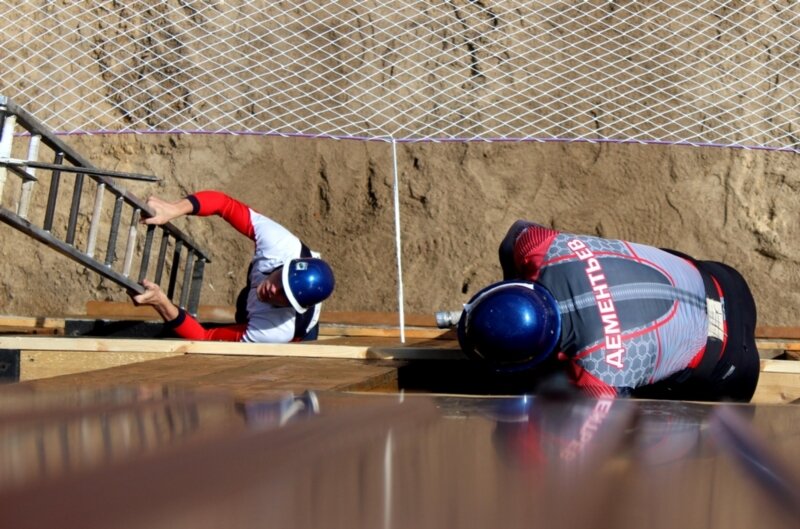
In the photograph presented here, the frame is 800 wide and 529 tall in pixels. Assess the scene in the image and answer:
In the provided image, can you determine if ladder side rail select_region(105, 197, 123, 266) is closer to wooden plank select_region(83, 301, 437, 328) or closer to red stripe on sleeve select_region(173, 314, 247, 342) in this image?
red stripe on sleeve select_region(173, 314, 247, 342)

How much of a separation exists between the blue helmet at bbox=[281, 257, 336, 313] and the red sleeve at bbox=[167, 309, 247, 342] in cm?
58

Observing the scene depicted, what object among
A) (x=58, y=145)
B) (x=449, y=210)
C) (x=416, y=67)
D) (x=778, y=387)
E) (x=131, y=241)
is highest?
(x=416, y=67)

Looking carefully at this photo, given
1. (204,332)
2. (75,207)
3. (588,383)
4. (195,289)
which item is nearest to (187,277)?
(195,289)

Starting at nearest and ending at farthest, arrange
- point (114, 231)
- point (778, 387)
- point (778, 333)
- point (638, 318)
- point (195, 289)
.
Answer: point (638, 318) → point (778, 387) → point (114, 231) → point (778, 333) → point (195, 289)

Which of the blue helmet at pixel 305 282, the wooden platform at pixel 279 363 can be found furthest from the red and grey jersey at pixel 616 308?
the blue helmet at pixel 305 282

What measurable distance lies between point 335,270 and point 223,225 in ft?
3.14

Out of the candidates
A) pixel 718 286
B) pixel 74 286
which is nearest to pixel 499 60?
pixel 74 286

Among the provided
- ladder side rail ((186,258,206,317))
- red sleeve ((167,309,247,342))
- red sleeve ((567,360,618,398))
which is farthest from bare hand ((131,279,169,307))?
red sleeve ((567,360,618,398))

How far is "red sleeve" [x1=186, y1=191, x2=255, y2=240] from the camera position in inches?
188

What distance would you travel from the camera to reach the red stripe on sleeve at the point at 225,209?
189 inches

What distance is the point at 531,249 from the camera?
3297 mm

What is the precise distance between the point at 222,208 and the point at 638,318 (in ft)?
8.36

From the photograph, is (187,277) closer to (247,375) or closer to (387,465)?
(247,375)

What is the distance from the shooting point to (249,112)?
750 cm
